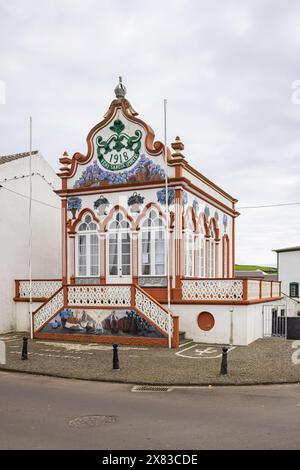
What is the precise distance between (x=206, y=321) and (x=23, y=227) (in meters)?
8.85

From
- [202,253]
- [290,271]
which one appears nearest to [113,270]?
[202,253]

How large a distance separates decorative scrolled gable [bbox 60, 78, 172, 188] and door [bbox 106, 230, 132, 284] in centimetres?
203

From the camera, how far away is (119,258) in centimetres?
1939

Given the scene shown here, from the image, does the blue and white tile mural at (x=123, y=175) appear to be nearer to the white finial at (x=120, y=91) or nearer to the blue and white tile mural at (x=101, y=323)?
the white finial at (x=120, y=91)

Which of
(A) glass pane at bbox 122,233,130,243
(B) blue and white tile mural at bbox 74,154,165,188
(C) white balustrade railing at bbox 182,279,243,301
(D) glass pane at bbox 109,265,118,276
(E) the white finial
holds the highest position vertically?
(E) the white finial

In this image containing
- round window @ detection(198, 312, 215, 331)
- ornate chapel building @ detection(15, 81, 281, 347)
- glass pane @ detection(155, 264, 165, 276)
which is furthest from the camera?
glass pane @ detection(155, 264, 165, 276)

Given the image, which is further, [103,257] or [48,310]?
[103,257]

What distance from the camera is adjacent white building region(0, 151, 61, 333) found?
20203 millimetres

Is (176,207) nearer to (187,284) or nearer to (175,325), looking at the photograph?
(187,284)

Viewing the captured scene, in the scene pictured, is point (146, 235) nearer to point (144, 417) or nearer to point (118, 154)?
point (118, 154)

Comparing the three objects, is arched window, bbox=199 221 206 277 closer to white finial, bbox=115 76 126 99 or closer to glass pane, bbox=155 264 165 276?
glass pane, bbox=155 264 165 276

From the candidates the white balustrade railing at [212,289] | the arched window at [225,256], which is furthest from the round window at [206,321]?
the arched window at [225,256]

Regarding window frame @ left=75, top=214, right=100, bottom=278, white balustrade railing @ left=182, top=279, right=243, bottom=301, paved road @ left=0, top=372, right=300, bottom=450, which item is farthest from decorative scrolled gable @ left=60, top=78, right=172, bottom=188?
paved road @ left=0, top=372, right=300, bottom=450

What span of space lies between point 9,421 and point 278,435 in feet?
13.2
